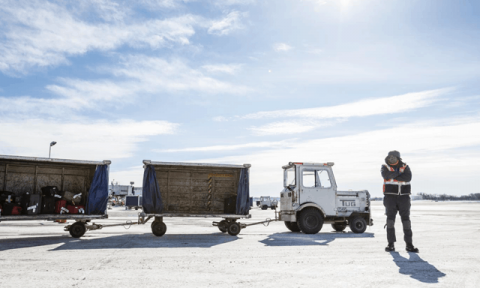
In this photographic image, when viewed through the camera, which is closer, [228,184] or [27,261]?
[27,261]

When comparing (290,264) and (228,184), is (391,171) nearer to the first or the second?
(290,264)

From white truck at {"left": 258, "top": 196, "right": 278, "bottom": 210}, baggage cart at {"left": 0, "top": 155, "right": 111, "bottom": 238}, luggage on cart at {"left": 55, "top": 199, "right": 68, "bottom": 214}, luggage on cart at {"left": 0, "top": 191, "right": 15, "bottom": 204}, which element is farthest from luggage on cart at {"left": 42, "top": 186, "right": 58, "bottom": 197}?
white truck at {"left": 258, "top": 196, "right": 278, "bottom": 210}

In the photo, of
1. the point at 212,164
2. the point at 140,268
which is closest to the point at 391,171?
the point at 140,268

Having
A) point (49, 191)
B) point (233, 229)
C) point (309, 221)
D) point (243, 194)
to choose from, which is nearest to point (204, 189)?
point (243, 194)

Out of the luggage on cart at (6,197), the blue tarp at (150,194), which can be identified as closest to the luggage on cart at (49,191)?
the luggage on cart at (6,197)

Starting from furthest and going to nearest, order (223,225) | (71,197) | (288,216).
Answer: (288,216)
(223,225)
(71,197)

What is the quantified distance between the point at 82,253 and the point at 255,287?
208 inches

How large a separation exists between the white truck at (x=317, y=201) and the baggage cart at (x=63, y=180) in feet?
23.0

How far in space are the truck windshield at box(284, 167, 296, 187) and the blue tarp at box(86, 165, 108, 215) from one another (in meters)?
7.06

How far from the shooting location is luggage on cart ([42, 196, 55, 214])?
43.6 ft

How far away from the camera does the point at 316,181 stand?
14.9 m

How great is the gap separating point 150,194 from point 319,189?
21.4 feet

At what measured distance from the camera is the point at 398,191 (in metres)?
8.91

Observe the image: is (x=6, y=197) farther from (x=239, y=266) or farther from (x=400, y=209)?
(x=400, y=209)
